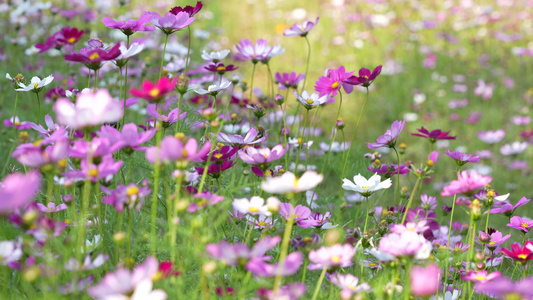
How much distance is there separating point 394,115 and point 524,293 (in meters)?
2.42

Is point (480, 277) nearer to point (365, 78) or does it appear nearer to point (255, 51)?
point (365, 78)

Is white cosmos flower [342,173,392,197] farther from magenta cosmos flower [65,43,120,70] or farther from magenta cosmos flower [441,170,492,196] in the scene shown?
magenta cosmos flower [65,43,120,70]

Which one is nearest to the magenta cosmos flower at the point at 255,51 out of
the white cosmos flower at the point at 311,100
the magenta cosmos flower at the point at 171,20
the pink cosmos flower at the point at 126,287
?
the white cosmos flower at the point at 311,100

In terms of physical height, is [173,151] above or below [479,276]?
above

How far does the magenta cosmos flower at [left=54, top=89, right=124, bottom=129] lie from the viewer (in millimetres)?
590

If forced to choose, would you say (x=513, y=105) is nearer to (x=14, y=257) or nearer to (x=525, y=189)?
(x=525, y=189)

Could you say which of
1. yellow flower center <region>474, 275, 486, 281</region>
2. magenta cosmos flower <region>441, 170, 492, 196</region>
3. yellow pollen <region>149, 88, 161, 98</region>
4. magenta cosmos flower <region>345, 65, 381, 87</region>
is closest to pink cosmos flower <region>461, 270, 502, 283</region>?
yellow flower center <region>474, 275, 486, 281</region>

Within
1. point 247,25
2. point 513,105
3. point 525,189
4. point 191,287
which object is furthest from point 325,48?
point 191,287

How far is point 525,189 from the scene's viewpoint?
6.98 feet

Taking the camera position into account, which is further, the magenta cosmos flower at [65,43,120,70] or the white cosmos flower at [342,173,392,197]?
the white cosmos flower at [342,173,392,197]

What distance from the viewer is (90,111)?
598 millimetres

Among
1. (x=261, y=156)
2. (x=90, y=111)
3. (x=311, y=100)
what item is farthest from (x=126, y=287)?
(x=311, y=100)

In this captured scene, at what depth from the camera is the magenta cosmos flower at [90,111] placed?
590 millimetres

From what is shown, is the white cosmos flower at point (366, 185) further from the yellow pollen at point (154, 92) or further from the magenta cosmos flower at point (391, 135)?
the yellow pollen at point (154, 92)
